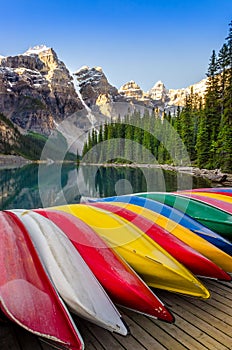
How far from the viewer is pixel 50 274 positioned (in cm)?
263

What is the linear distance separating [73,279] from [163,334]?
105cm

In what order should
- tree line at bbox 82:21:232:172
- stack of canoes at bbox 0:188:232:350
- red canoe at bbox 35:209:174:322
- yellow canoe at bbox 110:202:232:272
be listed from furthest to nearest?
1. tree line at bbox 82:21:232:172
2. yellow canoe at bbox 110:202:232:272
3. red canoe at bbox 35:209:174:322
4. stack of canoes at bbox 0:188:232:350

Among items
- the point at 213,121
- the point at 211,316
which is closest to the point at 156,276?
the point at 211,316

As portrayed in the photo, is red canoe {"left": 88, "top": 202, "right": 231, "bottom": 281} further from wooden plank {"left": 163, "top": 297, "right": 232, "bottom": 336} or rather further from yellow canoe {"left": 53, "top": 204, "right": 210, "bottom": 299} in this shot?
wooden plank {"left": 163, "top": 297, "right": 232, "bottom": 336}

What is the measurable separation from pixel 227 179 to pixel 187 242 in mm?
20241

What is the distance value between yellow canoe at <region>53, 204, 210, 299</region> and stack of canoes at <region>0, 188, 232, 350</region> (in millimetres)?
11

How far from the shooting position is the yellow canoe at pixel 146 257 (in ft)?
9.54

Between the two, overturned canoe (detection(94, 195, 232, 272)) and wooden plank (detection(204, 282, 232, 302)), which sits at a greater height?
overturned canoe (detection(94, 195, 232, 272))

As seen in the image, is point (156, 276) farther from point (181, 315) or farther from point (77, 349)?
point (77, 349)

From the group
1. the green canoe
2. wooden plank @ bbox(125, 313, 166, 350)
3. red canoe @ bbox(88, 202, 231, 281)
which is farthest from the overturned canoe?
wooden plank @ bbox(125, 313, 166, 350)

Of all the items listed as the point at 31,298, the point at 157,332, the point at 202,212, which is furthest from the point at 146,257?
the point at 202,212

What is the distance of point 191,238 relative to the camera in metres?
3.76

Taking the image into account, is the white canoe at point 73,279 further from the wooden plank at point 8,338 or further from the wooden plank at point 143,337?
the wooden plank at point 8,338

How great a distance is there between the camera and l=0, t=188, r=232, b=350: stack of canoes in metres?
2.24
